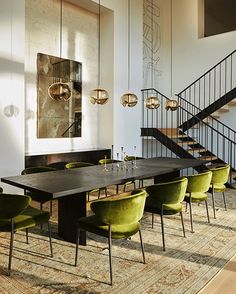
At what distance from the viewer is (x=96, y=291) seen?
2607mm

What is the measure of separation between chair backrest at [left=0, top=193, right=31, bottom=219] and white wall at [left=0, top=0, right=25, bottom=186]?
10.1ft

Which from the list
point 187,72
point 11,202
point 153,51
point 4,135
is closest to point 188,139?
point 187,72

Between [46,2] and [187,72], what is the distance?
5.07m

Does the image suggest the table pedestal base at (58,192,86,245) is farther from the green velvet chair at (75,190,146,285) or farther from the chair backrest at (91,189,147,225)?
the chair backrest at (91,189,147,225)

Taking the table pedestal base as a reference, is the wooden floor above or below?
below

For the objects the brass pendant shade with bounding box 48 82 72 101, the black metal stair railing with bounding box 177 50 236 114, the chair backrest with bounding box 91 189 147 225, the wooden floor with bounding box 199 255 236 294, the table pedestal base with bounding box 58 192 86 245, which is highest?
the black metal stair railing with bounding box 177 50 236 114

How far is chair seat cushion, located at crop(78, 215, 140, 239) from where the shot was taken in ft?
9.43

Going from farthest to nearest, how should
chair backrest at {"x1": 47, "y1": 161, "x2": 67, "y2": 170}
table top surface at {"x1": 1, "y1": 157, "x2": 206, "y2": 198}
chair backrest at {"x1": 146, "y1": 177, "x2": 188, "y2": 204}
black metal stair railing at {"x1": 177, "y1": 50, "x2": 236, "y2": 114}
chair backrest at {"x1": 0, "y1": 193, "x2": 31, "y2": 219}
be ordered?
black metal stair railing at {"x1": 177, "y1": 50, "x2": 236, "y2": 114}, chair backrest at {"x1": 47, "y1": 161, "x2": 67, "y2": 170}, chair backrest at {"x1": 146, "y1": 177, "x2": 188, "y2": 204}, table top surface at {"x1": 1, "y1": 157, "x2": 206, "y2": 198}, chair backrest at {"x1": 0, "y1": 193, "x2": 31, "y2": 219}

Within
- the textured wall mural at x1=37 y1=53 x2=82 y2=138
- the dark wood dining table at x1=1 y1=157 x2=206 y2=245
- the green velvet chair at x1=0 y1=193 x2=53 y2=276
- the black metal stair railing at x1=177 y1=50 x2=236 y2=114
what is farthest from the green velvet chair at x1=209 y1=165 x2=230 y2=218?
the black metal stair railing at x1=177 y1=50 x2=236 y2=114

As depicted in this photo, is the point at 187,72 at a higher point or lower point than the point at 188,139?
higher

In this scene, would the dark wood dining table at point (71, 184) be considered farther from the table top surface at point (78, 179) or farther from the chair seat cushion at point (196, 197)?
the chair seat cushion at point (196, 197)

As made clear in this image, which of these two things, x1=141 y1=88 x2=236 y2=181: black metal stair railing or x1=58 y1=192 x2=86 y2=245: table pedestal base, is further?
x1=141 y1=88 x2=236 y2=181: black metal stair railing

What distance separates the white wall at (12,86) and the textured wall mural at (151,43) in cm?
470

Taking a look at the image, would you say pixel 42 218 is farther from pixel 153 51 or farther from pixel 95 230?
pixel 153 51
